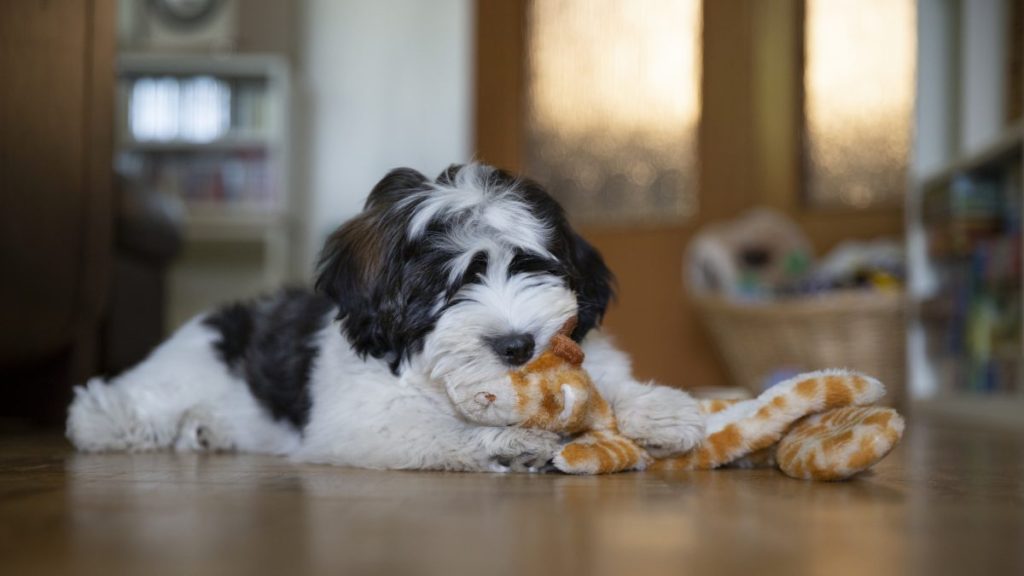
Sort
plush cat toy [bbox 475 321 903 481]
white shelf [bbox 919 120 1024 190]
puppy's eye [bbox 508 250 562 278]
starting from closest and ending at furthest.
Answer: plush cat toy [bbox 475 321 903 481] < puppy's eye [bbox 508 250 562 278] < white shelf [bbox 919 120 1024 190]

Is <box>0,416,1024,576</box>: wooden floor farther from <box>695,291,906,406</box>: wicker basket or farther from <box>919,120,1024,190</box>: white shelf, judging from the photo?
<box>695,291,906,406</box>: wicker basket

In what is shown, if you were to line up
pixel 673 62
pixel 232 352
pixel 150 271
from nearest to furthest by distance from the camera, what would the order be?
pixel 232 352 < pixel 150 271 < pixel 673 62

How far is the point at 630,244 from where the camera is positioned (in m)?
5.96

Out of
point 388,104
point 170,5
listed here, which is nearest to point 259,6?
point 170,5

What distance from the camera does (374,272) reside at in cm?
189

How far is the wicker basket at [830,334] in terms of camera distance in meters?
4.55

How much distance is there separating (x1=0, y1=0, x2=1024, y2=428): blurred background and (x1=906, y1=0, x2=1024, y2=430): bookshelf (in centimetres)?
1

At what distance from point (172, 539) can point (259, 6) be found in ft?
21.9

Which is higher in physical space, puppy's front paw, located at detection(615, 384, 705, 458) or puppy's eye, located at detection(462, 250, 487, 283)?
puppy's eye, located at detection(462, 250, 487, 283)

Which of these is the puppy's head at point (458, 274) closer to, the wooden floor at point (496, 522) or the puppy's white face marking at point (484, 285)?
the puppy's white face marking at point (484, 285)

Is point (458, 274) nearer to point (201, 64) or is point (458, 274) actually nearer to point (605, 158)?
point (605, 158)

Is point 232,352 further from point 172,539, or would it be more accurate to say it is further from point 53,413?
point 172,539

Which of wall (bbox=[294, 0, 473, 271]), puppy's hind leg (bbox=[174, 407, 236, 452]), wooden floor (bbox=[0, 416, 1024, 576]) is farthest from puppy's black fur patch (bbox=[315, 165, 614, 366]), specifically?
wall (bbox=[294, 0, 473, 271])

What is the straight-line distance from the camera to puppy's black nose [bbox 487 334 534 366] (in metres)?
1.71
